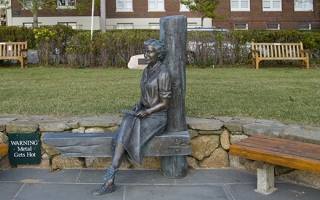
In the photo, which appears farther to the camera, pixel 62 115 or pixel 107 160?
pixel 62 115

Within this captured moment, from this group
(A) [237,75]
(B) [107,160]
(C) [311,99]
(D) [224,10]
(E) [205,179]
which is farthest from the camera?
(D) [224,10]

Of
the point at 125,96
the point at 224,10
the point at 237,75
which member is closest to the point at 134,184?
the point at 125,96

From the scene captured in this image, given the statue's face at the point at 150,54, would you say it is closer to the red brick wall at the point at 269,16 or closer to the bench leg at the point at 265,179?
the bench leg at the point at 265,179

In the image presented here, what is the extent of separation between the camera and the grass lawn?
5859 mm

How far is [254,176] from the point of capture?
4637 millimetres

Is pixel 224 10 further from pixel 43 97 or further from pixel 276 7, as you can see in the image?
pixel 43 97

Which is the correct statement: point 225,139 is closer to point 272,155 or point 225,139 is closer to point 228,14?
point 272,155

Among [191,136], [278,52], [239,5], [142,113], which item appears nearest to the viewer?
[142,113]

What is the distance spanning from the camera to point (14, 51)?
13.7 metres

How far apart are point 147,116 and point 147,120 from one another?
4 cm

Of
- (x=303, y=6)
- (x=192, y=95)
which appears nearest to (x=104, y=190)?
(x=192, y=95)

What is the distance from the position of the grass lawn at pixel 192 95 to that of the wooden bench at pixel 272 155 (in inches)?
46.2

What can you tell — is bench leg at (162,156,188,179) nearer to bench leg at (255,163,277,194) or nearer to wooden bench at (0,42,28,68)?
bench leg at (255,163,277,194)

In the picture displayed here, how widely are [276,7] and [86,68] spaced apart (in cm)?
2754
